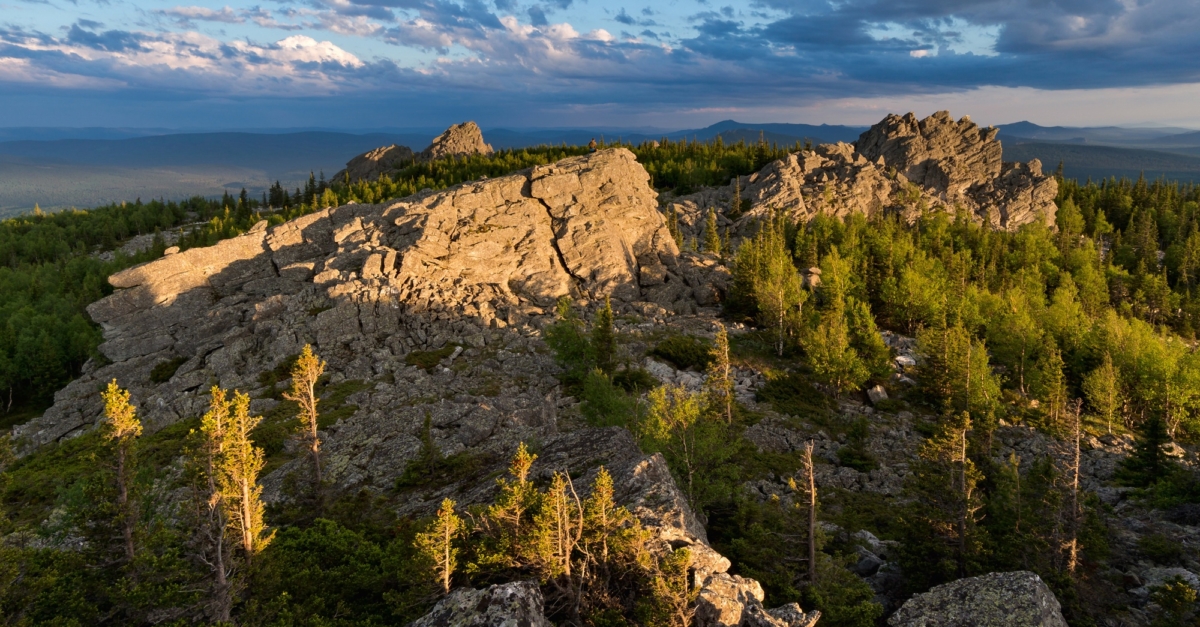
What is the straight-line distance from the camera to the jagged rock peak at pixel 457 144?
569ft

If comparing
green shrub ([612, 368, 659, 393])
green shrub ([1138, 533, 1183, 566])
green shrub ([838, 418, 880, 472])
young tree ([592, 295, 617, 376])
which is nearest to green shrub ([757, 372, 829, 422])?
green shrub ([838, 418, 880, 472])

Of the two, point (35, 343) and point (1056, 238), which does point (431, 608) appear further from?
point (1056, 238)

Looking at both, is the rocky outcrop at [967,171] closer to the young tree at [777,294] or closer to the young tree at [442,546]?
the young tree at [777,294]

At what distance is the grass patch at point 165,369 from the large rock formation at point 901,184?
90598 mm

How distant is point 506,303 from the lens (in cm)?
7444

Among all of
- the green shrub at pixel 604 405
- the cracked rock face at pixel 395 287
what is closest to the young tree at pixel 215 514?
the cracked rock face at pixel 395 287

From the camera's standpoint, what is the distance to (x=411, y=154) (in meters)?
181

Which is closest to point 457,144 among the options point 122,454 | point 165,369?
point 165,369

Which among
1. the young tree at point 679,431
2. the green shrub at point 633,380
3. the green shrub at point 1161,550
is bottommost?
the green shrub at point 1161,550

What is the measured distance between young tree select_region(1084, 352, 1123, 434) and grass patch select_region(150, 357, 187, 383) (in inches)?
3678

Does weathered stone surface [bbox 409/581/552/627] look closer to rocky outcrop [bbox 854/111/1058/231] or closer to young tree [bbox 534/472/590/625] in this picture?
young tree [bbox 534/472/590/625]

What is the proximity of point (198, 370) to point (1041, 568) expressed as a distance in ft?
234

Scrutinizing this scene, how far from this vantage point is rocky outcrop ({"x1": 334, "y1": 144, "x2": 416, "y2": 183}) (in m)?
173

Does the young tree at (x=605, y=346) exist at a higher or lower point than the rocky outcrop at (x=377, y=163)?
lower
